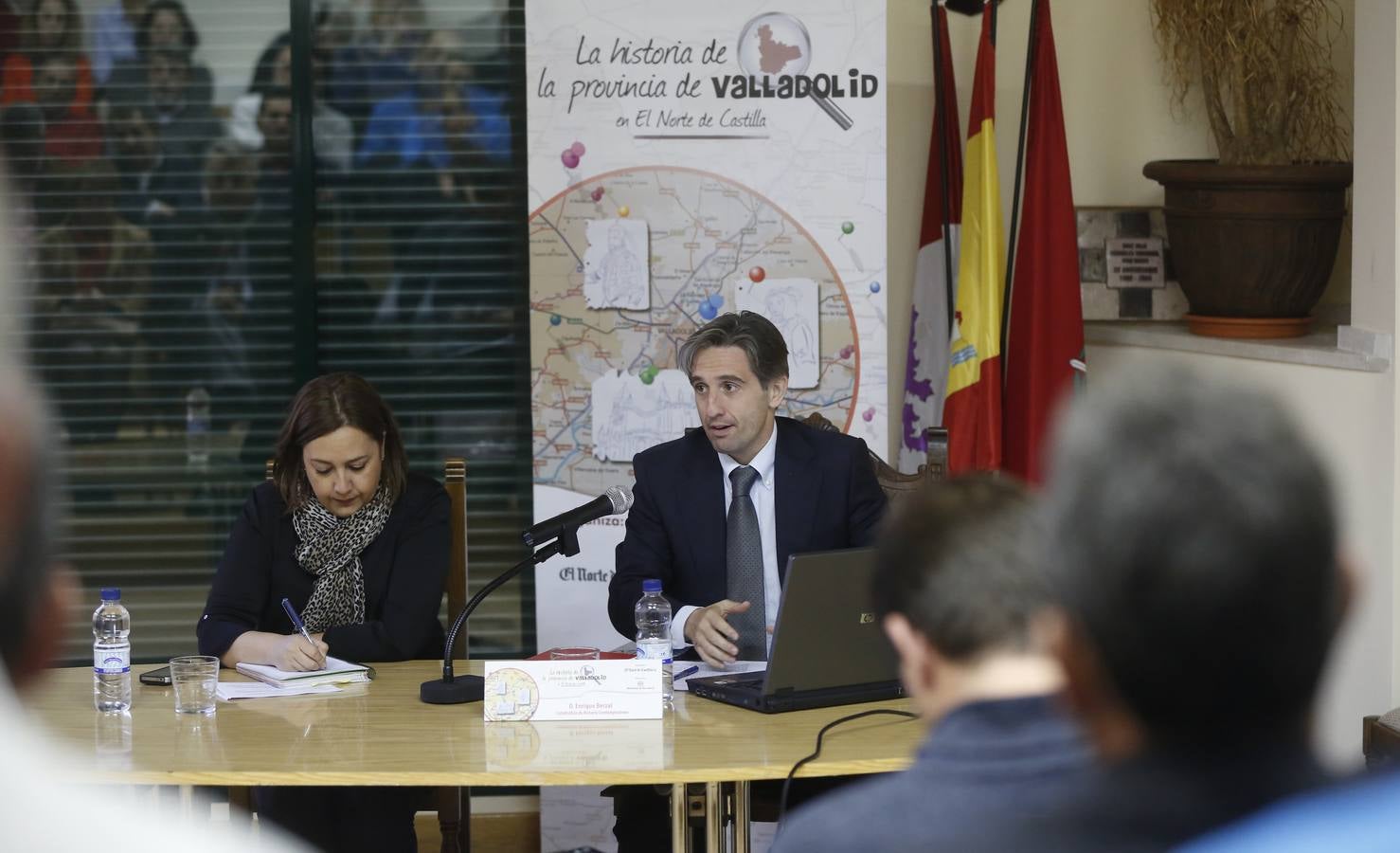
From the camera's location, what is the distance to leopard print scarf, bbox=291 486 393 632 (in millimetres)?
3193

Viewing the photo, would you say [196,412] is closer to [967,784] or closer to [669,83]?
[669,83]

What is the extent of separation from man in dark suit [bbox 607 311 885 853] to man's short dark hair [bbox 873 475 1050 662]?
1.87m

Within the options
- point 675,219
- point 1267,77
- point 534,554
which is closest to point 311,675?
point 534,554

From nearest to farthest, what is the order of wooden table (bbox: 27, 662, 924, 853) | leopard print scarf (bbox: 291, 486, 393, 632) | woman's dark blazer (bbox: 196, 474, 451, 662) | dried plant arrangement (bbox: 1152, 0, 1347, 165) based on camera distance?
wooden table (bbox: 27, 662, 924, 853) → woman's dark blazer (bbox: 196, 474, 451, 662) → leopard print scarf (bbox: 291, 486, 393, 632) → dried plant arrangement (bbox: 1152, 0, 1347, 165)

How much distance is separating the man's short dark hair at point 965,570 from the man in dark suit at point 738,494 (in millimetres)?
1875

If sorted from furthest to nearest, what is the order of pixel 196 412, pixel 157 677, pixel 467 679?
pixel 196 412
pixel 157 677
pixel 467 679

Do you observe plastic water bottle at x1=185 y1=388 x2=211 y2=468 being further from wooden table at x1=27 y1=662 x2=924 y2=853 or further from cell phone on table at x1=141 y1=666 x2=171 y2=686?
wooden table at x1=27 y1=662 x2=924 y2=853

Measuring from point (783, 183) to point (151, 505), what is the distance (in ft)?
6.63

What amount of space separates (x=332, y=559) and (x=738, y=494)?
0.87 meters

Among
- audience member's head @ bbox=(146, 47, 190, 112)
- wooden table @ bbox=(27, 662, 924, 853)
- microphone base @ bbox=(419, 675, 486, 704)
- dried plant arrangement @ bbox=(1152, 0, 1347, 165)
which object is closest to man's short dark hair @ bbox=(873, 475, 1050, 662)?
wooden table @ bbox=(27, 662, 924, 853)

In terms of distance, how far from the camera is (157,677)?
115 inches

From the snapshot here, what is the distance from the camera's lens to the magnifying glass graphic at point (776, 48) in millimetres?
3955

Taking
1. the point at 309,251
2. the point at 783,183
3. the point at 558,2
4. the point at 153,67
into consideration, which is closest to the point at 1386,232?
the point at 783,183

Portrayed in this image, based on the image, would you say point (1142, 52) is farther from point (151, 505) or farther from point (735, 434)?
point (151, 505)
